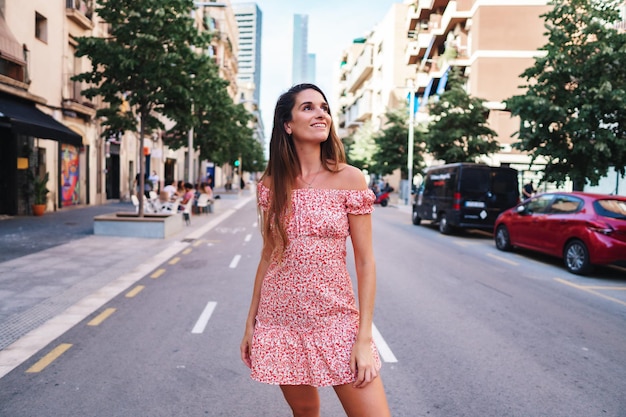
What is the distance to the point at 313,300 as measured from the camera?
7.32 feet

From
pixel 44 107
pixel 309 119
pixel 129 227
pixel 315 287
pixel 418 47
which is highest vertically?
pixel 418 47

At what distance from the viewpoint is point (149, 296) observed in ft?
25.3

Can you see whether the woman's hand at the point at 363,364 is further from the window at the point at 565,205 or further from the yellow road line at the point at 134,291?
the window at the point at 565,205

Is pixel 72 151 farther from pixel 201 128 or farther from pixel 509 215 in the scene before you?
pixel 509 215

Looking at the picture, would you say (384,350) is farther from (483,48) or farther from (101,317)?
(483,48)

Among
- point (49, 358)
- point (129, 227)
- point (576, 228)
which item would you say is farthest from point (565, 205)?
point (129, 227)

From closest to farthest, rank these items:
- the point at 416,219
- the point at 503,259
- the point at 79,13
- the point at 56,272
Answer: the point at 56,272 → the point at 503,259 → the point at 416,219 → the point at 79,13

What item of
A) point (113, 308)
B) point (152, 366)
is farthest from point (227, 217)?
point (152, 366)

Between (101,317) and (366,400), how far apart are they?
517 cm

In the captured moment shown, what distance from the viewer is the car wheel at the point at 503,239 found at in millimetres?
14166

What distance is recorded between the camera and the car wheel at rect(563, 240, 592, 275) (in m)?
10.4

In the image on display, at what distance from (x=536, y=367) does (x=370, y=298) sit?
3429mm

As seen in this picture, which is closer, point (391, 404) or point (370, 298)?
point (370, 298)

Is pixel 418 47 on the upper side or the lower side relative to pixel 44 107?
upper
